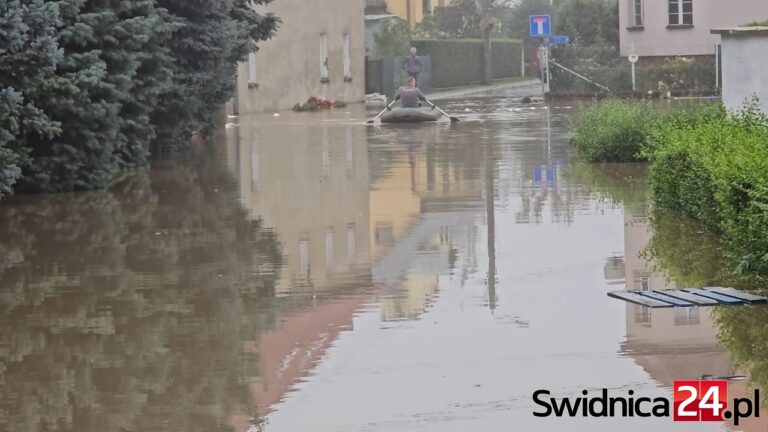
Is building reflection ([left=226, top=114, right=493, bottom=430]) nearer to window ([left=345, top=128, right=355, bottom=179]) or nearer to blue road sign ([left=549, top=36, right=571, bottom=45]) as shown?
window ([left=345, top=128, right=355, bottom=179])

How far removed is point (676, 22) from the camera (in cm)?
4678

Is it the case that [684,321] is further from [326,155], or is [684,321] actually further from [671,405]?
[326,155]

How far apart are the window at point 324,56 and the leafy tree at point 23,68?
107 feet

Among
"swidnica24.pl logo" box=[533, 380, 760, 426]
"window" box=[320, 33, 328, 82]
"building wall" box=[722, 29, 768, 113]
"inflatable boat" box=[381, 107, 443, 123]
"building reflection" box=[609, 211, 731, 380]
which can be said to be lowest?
"swidnica24.pl logo" box=[533, 380, 760, 426]

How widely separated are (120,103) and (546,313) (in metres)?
10.1

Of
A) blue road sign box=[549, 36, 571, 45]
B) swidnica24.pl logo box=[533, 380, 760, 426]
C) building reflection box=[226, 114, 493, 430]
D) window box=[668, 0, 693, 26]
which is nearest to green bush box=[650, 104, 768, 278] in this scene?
building reflection box=[226, 114, 493, 430]

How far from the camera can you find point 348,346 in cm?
982

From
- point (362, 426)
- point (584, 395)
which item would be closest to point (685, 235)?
point (584, 395)

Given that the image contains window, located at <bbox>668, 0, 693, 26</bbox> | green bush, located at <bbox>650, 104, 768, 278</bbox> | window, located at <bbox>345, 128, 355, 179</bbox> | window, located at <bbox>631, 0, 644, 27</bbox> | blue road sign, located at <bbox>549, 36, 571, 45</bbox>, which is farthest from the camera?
blue road sign, located at <bbox>549, 36, 571, 45</bbox>

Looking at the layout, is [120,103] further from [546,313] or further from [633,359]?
[633,359]

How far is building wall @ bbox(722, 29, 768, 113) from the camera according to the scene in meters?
17.9

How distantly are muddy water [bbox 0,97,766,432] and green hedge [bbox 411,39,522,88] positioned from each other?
41.1 meters

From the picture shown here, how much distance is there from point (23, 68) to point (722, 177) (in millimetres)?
8299

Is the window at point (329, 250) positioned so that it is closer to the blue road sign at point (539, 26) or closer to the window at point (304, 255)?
the window at point (304, 255)
